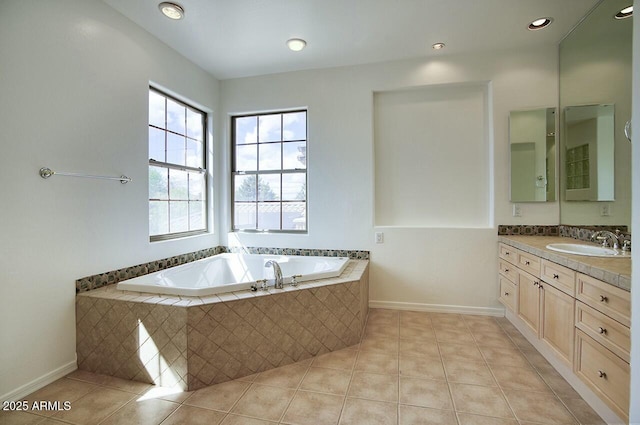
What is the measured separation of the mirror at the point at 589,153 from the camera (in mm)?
2164

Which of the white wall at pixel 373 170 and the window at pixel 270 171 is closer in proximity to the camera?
the white wall at pixel 373 170

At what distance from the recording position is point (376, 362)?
6.74 ft

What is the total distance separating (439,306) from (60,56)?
12.0ft

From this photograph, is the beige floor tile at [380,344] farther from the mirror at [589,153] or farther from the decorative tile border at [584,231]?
the mirror at [589,153]

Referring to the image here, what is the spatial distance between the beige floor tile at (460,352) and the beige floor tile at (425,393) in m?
0.37

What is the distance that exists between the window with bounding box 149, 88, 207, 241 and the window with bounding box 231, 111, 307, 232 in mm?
404

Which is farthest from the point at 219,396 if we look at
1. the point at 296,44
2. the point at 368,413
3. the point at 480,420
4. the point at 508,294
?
the point at 296,44

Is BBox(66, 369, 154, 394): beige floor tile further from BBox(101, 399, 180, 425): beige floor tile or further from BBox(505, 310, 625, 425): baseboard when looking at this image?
BBox(505, 310, 625, 425): baseboard

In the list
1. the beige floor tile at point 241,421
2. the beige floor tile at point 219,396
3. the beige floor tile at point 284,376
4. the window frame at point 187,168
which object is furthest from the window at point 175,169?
the beige floor tile at point 241,421

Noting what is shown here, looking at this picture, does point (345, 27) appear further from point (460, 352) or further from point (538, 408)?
point (538, 408)

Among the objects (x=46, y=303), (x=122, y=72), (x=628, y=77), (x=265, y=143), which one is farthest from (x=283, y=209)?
(x=628, y=77)

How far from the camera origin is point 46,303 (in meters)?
1.81

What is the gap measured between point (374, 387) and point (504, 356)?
1077 mm

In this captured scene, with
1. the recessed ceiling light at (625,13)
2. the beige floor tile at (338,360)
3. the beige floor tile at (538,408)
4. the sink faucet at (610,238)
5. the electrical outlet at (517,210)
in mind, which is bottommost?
the beige floor tile at (538,408)
